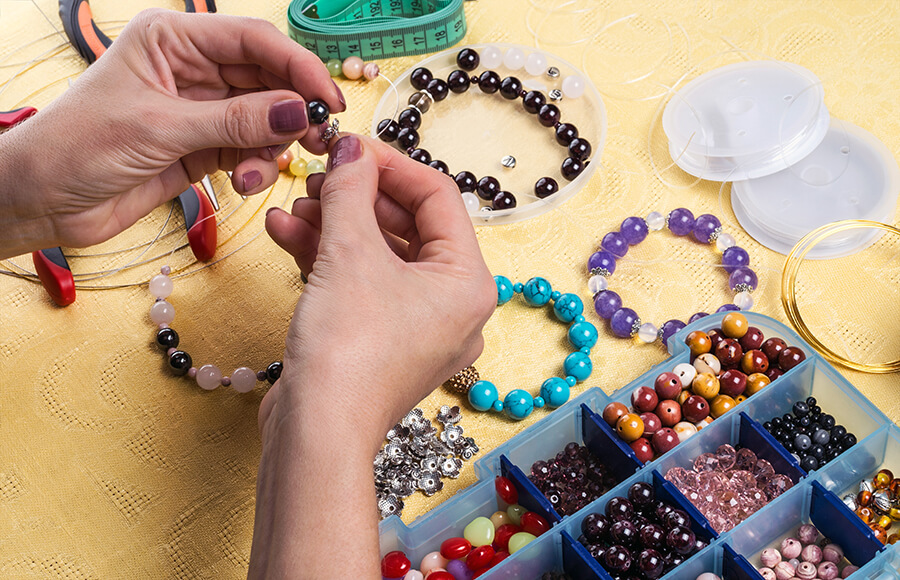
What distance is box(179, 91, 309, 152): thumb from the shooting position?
1173 mm

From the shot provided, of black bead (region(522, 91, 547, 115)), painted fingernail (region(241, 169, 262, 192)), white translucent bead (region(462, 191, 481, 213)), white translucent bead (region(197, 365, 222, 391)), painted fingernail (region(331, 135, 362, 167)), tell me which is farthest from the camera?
black bead (region(522, 91, 547, 115))

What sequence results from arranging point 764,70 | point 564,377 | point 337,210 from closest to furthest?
point 337,210
point 564,377
point 764,70

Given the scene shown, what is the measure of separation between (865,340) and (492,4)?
3.60 ft

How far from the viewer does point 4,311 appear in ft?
5.12

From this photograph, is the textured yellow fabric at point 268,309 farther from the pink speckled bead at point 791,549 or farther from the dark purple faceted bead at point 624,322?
the pink speckled bead at point 791,549

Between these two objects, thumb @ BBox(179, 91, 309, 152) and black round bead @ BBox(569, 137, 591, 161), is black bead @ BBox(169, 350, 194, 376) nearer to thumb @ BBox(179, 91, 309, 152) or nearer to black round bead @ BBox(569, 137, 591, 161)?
thumb @ BBox(179, 91, 309, 152)

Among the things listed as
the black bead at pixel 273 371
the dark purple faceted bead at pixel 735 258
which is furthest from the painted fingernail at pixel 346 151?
the dark purple faceted bead at pixel 735 258

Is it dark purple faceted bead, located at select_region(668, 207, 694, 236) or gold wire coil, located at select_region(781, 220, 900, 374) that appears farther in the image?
dark purple faceted bead, located at select_region(668, 207, 694, 236)

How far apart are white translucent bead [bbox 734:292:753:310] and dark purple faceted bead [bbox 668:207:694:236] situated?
0.56 feet

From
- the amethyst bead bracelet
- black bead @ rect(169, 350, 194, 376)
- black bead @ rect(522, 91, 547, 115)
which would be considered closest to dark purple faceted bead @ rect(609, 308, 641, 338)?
the amethyst bead bracelet

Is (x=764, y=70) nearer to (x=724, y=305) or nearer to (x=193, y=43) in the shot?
(x=724, y=305)

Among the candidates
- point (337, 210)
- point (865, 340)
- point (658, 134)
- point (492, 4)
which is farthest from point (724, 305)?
point (492, 4)

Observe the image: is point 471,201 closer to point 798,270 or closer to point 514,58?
point 514,58

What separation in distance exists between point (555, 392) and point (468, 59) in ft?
2.68
